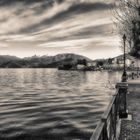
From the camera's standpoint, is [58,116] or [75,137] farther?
[58,116]

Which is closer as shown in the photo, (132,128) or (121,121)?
(132,128)

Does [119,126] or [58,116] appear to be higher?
[119,126]

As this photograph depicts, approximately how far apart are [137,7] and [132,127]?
2640 cm

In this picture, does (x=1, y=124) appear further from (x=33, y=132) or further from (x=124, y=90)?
(x=124, y=90)

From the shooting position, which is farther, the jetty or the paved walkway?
the paved walkway

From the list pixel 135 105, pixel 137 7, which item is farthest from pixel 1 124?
pixel 137 7

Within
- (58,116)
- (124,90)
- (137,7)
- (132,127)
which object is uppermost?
(137,7)

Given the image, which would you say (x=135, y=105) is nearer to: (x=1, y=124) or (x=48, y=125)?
(x=48, y=125)

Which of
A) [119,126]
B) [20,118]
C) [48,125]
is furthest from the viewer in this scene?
[20,118]

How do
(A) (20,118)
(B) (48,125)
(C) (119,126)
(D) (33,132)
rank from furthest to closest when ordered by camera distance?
(A) (20,118) < (B) (48,125) < (D) (33,132) < (C) (119,126)

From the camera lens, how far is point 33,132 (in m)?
17.5

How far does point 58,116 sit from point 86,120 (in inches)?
138

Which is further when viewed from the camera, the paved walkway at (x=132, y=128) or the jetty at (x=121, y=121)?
the paved walkway at (x=132, y=128)

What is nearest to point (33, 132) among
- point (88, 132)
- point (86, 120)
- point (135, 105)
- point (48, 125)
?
point (48, 125)
